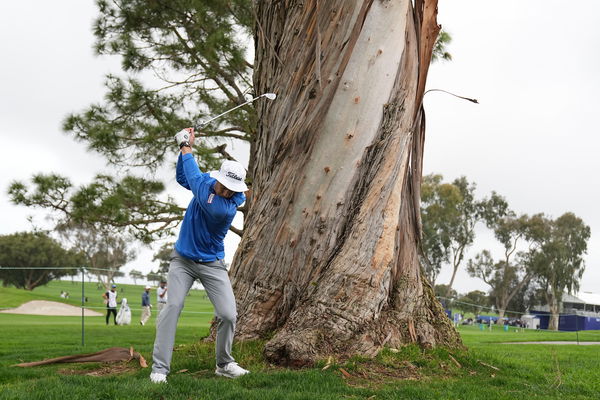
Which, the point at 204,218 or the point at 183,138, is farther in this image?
the point at 183,138

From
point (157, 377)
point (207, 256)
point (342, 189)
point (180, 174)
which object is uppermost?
point (342, 189)

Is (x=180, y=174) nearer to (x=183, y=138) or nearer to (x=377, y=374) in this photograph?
(x=183, y=138)

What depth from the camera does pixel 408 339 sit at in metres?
5.95

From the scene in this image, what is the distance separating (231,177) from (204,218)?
16.2 inches

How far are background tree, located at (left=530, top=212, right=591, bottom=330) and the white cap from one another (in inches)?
1914

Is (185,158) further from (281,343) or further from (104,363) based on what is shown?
(104,363)

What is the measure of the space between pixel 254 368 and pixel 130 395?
1318 millimetres

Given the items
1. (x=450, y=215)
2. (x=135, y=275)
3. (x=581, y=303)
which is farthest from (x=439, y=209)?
(x=135, y=275)

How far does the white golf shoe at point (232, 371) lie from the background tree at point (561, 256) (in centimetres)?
4842

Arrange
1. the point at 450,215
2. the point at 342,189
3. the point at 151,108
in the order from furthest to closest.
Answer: the point at 450,215
the point at 151,108
the point at 342,189

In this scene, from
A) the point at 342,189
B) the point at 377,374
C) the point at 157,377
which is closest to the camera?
the point at 157,377

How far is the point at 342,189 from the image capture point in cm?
614

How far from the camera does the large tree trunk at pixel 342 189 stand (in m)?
5.86

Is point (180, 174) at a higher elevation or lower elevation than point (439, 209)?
lower
